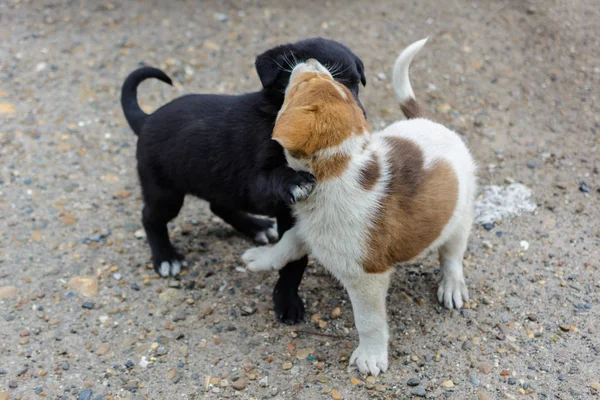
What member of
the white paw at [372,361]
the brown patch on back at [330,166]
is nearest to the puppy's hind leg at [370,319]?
the white paw at [372,361]

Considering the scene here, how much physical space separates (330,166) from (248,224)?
2.03m

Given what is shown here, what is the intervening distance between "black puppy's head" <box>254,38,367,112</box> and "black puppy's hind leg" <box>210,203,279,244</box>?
5.13 ft

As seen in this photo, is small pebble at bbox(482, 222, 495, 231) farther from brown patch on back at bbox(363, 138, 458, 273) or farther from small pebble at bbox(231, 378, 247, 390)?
small pebble at bbox(231, 378, 247, 390)

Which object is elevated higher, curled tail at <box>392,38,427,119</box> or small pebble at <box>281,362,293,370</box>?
curled tail at <box>392,38,427,119</box>

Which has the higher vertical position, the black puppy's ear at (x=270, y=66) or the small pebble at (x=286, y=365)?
the black puppy's ear at (x=270, y=66)

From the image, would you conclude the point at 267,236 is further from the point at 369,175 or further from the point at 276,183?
the point at 369,175

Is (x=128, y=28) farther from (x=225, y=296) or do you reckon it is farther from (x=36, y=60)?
(x=225, y=296)

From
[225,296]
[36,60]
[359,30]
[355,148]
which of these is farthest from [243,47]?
[355,148]

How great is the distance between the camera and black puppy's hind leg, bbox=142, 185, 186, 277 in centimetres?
482

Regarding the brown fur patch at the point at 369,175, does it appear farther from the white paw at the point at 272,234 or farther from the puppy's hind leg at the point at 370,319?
the white paw at the point at 272,234

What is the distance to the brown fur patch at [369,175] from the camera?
11.9 feet

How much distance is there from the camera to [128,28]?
7.82 metres

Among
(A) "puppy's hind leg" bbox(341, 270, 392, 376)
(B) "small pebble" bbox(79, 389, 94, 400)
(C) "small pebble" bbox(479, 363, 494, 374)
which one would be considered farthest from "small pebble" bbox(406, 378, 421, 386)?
(B) "small pebble" bbox(79, 389, 94, 400)

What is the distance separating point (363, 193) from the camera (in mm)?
3641
